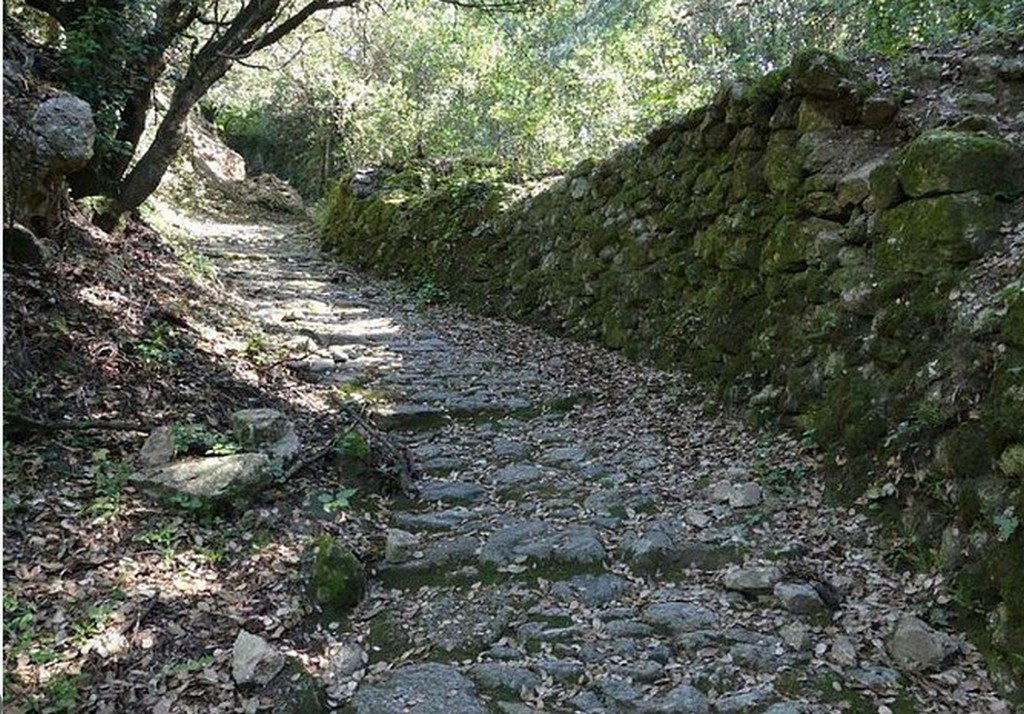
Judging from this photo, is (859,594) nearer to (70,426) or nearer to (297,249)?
(70,426)

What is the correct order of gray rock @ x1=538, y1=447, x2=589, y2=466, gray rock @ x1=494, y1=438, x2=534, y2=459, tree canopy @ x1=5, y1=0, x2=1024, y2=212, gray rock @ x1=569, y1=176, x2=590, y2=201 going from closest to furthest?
gray rock @ x1=538, y1=447, x2=589, y2=466 < gray rock @ x1=494, y1=438, x2=534, y2=459 < tree canopy @ x1=5, y1=0, x2=1024, y2=212 < gray rock @ x1=569, y1=176, x2=590, y2=201

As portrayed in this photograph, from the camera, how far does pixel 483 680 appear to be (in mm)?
2986

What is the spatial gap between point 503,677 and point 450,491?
1.72 m

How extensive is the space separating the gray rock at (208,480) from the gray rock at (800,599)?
254 centimetres

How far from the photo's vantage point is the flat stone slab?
3.80m

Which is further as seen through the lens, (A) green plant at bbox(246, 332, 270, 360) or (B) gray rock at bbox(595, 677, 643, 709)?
(A) green plant at bbox(246, 332, 270, 360)

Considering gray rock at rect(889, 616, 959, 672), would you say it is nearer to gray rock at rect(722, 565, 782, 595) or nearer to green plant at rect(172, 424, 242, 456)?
gray rock at rect(722, 565, 782, 595)

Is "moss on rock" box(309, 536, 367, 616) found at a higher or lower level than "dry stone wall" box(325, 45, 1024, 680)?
lower

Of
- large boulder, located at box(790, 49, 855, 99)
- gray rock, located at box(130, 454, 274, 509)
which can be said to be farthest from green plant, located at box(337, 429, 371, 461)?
large boulder, located at box(790, 49, 855, 99)

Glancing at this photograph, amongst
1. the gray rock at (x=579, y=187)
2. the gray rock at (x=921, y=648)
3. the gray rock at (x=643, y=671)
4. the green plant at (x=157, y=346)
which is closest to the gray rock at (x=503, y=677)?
the gray rock at (x=643, y=671)

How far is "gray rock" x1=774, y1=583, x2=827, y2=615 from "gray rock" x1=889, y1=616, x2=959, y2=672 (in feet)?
1.05

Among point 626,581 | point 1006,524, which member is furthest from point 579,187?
point 1006,524

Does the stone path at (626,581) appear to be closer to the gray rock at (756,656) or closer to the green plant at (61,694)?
the gray rock at (756,656)

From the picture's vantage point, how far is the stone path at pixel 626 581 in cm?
288
